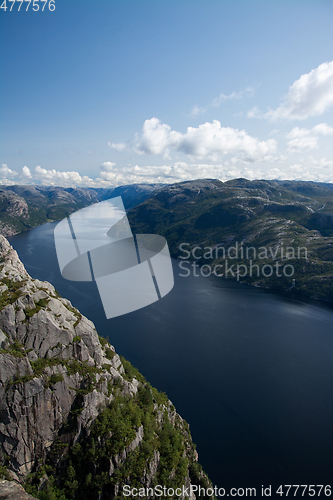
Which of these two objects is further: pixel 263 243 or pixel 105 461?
pixel 263 243

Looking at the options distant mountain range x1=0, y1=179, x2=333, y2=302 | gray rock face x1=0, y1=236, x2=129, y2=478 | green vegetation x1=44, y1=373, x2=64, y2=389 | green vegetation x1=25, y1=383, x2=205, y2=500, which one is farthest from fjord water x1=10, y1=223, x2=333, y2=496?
green vegetation x1=44, y1=373, x2=64, y2=389

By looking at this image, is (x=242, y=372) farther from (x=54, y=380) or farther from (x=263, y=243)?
(x=263, y=243)

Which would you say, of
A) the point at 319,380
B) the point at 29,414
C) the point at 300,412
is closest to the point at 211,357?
the point at 300,412

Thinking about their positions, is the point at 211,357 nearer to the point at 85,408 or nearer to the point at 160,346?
the point at 160,346

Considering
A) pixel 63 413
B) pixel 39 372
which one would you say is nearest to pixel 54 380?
pixel 39 372

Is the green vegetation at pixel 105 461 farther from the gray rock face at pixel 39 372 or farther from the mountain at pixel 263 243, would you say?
the mountain at pixel 263 243

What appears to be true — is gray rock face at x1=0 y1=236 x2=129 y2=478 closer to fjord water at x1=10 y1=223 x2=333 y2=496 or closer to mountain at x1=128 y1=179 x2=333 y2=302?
fjord water at x1=10 y1=223 x2=333 y2=496
